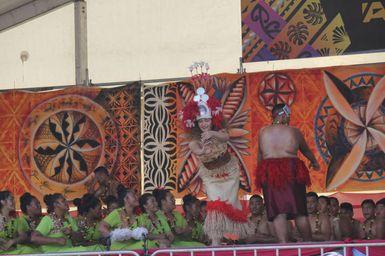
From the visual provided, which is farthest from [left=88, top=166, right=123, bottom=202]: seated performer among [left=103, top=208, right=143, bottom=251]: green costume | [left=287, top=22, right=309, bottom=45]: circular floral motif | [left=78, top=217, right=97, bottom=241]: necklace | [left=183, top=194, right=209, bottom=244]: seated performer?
[left=287, top=22, right=309, bottom=45]: circular floral motif

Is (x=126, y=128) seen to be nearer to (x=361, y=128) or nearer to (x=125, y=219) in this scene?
(x=361, y=128)

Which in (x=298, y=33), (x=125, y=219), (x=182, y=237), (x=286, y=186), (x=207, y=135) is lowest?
(x=182, y=237)

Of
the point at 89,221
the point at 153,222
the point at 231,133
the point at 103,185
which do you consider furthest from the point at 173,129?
the point at 153,222

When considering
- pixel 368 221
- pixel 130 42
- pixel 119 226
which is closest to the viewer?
pixel 119 226

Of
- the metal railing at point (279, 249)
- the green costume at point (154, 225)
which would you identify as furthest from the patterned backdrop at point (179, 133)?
the metal railing at point (279, 249)

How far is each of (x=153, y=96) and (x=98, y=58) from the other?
5.09ft

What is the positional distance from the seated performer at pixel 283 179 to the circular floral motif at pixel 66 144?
3.59 meters

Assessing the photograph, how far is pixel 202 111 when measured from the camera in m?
8.41

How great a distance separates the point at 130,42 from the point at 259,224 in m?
4.23

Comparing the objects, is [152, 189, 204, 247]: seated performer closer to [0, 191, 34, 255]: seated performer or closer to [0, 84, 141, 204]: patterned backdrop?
[0, 191, 34, 255]: seated performer

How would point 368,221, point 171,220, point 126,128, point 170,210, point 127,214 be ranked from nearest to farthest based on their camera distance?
point 127,214 < point 171,220 < point 170,210 < point 368,221 < point 126,128

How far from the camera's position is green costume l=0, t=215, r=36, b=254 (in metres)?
8.20

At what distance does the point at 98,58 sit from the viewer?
41.4 feet

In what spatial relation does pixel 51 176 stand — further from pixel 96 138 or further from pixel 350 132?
pixel 350 132
